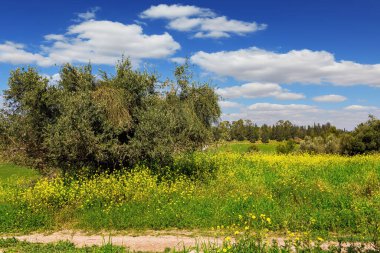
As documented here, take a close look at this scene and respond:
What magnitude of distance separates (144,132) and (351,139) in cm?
3606

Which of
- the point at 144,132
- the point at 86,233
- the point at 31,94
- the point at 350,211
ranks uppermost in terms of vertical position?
the point at 31,94

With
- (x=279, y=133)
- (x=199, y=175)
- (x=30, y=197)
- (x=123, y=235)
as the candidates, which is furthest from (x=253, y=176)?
(x=279, y=133)

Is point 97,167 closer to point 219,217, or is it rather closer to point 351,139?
point 219,217

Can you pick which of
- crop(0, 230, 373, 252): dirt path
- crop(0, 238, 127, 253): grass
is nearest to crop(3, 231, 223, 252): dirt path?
crop(0, 230, 373, 252): dirt path

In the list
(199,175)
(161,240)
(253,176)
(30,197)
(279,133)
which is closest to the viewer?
(161,240)

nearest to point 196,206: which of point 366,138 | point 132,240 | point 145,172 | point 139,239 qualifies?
point 139,239

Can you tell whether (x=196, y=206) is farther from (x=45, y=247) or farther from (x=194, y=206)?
(x=45, y=247)

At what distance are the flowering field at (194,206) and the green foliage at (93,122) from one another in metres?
1.30

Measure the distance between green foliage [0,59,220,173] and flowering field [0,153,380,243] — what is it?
4.25 ft

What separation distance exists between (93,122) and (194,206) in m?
6.61

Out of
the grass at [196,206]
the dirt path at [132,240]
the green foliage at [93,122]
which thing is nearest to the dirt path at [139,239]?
the dirt path at [132,240]

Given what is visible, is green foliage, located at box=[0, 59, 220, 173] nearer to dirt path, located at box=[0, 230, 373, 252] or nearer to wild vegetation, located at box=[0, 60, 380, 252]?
wild vegetation, located at box=[0, 60, 380, 252]

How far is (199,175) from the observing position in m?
18.9

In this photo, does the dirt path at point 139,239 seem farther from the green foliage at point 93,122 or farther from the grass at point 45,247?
the green foliage at point 93,122
